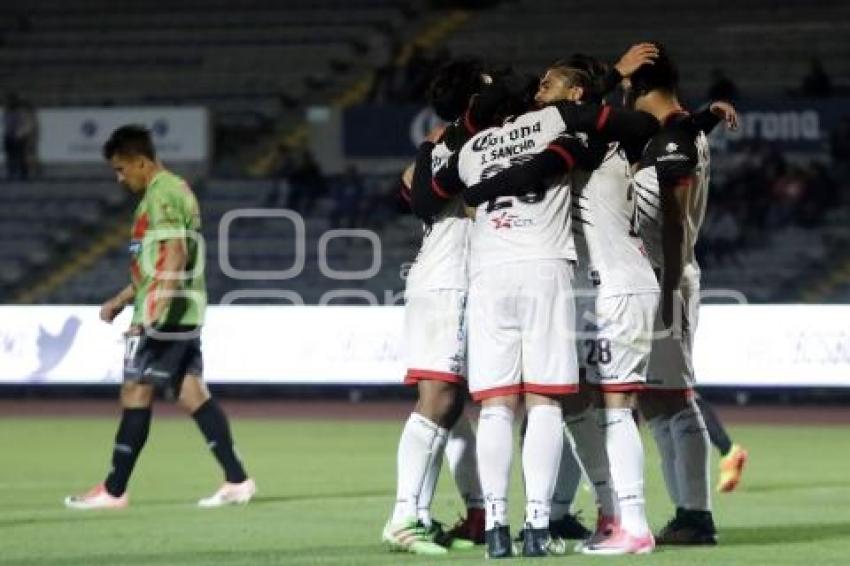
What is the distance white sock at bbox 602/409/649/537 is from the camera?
9.28 m

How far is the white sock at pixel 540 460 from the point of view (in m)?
9.11

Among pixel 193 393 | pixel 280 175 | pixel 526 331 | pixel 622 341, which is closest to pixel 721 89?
pixel 280 175

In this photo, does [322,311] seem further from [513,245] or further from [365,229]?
[513,245]

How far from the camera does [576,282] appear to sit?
31.3 ft

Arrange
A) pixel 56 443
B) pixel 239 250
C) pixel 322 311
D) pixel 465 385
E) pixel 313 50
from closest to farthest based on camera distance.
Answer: pixel 465 385 → pixel 56 443 → pixel 322 311 → pixel 239 250 → pixel 313 50

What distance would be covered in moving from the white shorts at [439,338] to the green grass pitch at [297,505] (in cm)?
84

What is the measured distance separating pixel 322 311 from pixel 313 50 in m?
12.4

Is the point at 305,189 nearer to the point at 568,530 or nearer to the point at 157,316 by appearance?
the point at 157,316

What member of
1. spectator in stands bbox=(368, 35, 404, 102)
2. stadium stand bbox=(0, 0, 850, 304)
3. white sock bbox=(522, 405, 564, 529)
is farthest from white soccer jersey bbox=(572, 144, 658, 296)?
spectator in stands bbox=(368, 35, 404, 102)

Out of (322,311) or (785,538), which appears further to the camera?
(322,311)

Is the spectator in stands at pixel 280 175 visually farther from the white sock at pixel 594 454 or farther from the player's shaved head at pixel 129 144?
the white sock at pixel 594 454

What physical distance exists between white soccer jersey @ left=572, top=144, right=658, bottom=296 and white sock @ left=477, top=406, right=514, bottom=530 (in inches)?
29.8

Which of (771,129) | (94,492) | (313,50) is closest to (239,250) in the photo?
(313,50)

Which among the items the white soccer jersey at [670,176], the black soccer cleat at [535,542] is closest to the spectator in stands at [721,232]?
the white soccer jersey at [670,176]
